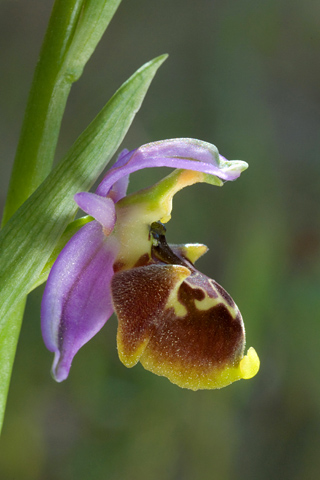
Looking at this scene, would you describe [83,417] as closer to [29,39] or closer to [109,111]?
[29,39]

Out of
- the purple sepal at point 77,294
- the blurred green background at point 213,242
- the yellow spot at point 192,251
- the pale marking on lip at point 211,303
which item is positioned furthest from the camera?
the blurred green background at point 213,242

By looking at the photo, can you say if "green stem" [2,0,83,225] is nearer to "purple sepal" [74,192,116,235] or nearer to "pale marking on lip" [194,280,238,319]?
"purple sepal" [74,192,116,235]

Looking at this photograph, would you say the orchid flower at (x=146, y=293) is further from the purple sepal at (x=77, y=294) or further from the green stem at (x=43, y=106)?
the green stem at (x=43, y=106)

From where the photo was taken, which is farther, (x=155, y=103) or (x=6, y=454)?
(x=155, y=103)

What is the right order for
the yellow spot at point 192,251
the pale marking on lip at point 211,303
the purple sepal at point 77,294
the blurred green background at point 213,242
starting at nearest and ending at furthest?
the purple sepal at point 77,294 < the pale marking on lip at point 211,303 < the yellow spot at point 192,251 < the blurred green background at point 213,242

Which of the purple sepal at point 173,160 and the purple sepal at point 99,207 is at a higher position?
the purple sepal at point 173,160

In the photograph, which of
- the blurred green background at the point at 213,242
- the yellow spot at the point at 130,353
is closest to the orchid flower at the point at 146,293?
the yellow spot at the point at 130,353

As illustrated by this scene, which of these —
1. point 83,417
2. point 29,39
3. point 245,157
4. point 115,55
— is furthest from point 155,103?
point 83,417

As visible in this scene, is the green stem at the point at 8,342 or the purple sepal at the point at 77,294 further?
the green stem at the point at 8,342
